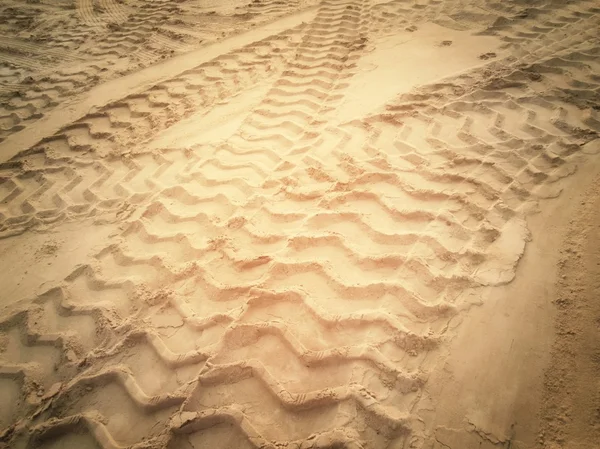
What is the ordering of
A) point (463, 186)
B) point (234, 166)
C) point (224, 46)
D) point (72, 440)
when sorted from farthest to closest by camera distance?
point (224, 46) → point (234, 166) → point (463, 186) → point (72, 440)

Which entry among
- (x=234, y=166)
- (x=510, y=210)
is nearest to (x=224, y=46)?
(x=234, y=166)

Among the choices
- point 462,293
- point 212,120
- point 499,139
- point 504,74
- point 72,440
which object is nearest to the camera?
point 72,440

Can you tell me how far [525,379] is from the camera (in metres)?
1.54

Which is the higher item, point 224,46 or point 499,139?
point 224,46

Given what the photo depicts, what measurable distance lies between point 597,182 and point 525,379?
5.68 feet

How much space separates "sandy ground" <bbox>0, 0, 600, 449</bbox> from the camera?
1603mm

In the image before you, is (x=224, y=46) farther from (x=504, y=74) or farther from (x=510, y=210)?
(x=510, y=210)

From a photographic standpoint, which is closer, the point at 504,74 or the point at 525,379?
the point at 525,379

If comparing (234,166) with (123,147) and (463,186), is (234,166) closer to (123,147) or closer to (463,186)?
(123,147)

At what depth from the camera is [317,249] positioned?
92.3 inches

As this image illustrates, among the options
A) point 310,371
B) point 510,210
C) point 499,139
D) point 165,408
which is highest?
point 499,139

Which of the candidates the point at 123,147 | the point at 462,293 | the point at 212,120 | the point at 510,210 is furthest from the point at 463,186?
the point at 123,147

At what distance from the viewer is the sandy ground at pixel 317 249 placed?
1.60 m

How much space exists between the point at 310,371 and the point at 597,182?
8.21 ft
